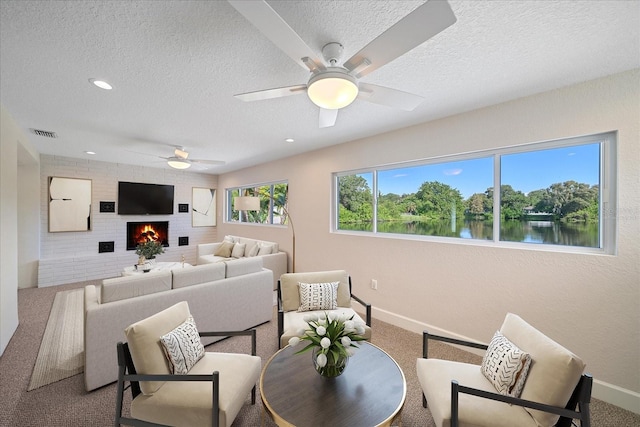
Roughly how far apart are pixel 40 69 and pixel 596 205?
4682mm

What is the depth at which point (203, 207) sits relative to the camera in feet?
23.0

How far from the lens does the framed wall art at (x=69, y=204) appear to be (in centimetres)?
485

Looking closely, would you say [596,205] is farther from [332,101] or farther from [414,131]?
[332,101]

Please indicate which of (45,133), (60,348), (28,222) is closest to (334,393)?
(60,348)

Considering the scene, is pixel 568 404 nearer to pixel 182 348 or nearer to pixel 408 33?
pixel 408 33

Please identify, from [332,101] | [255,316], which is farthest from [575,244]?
[255,316]

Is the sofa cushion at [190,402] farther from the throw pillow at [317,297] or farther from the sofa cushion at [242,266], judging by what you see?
the sofa cushion at [242,266]

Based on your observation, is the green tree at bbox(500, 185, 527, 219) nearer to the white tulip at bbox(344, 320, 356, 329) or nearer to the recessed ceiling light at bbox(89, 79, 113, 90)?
the white tulip at bbox(344, 320, 356, 329)

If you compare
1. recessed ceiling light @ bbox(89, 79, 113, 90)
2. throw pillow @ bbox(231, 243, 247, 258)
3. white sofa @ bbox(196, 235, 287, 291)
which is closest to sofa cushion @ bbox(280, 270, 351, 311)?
white sofa @ bbox(196, 235, 287, 291)

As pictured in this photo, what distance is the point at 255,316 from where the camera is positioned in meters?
3.07

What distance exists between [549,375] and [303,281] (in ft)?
6.50

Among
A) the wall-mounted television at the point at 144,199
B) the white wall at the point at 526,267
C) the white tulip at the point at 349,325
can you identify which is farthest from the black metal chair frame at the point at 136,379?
the wall-mounted television at the point at 144,199

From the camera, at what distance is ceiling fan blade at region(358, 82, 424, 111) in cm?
161

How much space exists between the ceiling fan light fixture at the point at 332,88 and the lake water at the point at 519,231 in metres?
2.22
